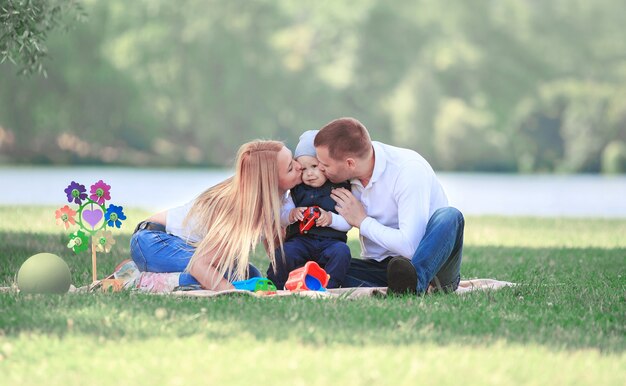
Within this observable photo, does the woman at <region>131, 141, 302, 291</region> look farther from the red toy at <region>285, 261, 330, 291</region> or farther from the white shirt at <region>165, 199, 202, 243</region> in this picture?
the red toy at <region>285, 261, 330, 291</region>

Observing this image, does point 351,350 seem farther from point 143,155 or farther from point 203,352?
point 143,155

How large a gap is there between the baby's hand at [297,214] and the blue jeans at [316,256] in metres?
0.15

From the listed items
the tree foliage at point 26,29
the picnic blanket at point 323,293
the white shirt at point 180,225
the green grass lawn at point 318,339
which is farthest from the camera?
the tree foliage at point 26,29

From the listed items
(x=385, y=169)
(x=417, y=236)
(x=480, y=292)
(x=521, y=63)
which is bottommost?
(x=480, y=292)

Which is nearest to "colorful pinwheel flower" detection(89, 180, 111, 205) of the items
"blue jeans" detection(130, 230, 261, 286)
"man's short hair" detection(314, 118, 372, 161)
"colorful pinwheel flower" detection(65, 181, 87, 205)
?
"colorful pinwheel flower" detection(65, 181, 87, 205)

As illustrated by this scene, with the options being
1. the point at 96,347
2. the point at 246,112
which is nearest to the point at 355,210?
the point at 96,347

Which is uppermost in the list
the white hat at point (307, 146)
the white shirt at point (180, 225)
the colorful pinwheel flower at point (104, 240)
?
the white hat at point (307, 146)

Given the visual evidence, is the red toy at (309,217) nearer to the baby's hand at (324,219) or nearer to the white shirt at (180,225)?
the baby's hand at (324,219)

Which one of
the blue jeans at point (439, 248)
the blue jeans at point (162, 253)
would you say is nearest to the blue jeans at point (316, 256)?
the blue jeans at point (162, 253)

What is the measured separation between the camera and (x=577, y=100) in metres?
55.3

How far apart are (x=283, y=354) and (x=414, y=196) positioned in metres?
1.87

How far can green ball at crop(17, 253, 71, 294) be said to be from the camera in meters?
5.86

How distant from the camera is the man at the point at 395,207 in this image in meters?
5.93

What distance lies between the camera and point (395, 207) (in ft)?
20.2
